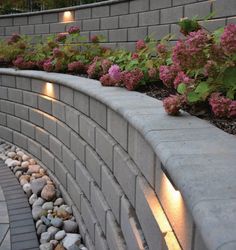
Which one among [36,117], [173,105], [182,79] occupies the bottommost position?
[36,117]

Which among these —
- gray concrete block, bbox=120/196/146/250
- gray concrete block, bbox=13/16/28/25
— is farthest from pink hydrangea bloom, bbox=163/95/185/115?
gray concrete block, bbox=13/16/28/25

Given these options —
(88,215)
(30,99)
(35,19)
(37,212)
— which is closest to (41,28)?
(35,19)

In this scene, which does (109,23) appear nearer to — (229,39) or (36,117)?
(36,117)

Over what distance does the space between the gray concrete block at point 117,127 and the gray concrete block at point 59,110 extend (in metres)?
1.72

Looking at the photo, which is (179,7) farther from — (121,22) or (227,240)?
(227,240)

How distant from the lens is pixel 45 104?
18.5 ft

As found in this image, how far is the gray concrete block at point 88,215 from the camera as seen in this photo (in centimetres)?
352

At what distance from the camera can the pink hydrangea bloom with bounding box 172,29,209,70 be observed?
2.42 meters

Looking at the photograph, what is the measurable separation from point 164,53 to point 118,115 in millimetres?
1297

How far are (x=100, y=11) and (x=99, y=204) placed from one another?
14.2 ft

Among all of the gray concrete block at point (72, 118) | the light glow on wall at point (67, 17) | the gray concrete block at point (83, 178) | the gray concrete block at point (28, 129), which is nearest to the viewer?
the gray concrete block at point (83, 178)

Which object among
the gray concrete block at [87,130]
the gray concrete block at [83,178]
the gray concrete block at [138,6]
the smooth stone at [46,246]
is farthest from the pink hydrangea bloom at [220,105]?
the gray concrete block at [138,6]

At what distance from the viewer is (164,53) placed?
3992 mm

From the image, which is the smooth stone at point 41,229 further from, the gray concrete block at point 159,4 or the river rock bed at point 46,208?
the gray concrete block at point 159,4
